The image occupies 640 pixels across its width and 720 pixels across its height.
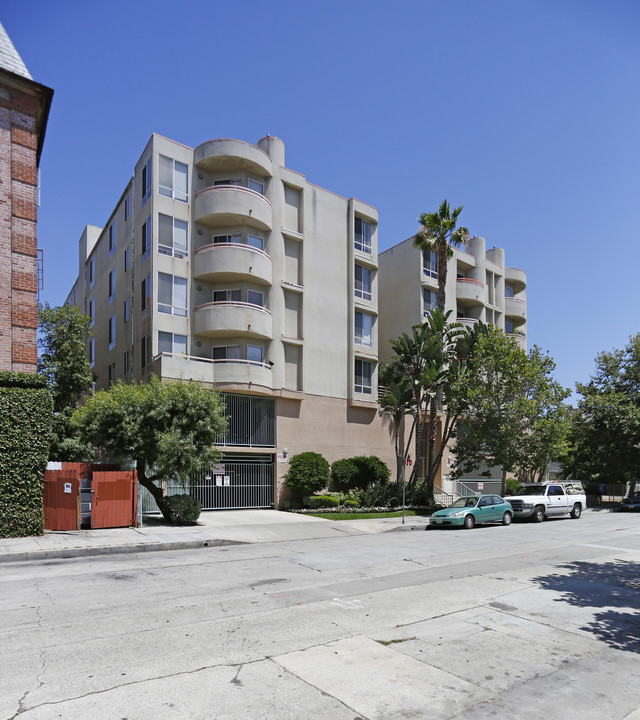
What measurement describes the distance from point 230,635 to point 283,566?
5.50m

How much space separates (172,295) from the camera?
27.3 m

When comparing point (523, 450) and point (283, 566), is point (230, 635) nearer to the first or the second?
point (283, 566)

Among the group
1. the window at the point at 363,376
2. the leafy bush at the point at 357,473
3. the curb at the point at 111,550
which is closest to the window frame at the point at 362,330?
the window at the point at 363,376

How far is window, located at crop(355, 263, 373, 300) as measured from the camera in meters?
33.7

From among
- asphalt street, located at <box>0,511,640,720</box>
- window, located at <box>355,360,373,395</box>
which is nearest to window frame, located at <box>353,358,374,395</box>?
window, located at <box>355,360,373,395</box>

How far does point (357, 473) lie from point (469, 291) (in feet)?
58.5

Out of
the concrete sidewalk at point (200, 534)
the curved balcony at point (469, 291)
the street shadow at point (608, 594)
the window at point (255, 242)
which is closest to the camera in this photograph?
the street shadow at point (608, 594)

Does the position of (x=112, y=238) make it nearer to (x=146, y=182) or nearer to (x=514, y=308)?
(x=146, y=182)

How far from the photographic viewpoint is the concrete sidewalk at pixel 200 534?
14367 millimetres

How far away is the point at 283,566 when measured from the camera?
1258 cm

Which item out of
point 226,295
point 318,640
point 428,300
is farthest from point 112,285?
point 318,640

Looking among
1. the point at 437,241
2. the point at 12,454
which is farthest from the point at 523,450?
the point at 12,454

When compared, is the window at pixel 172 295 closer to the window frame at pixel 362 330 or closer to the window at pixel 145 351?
the window at pixel 145 351

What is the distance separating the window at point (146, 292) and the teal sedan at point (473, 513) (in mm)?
16498
